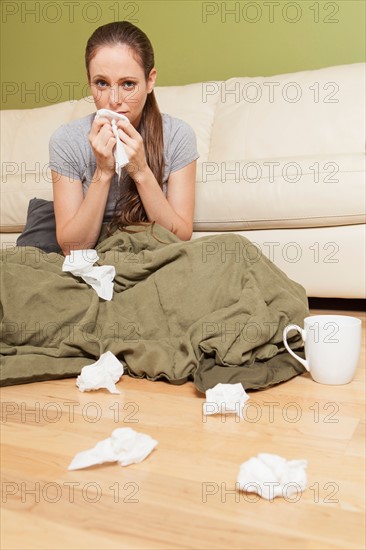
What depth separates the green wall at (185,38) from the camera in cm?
288

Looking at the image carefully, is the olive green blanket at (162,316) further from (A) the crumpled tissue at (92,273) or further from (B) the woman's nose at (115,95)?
(B) the woman's nose at (115,95)

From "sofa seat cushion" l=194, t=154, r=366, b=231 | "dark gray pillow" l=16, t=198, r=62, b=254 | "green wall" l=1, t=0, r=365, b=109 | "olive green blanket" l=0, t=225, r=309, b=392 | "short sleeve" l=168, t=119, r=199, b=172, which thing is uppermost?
"green wall" l=1, t=0, r=365, b=109

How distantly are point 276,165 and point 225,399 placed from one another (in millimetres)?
1115

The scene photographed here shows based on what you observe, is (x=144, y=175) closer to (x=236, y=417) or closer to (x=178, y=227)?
(x=178, y=227)

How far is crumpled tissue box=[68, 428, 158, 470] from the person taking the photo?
38.3 inches

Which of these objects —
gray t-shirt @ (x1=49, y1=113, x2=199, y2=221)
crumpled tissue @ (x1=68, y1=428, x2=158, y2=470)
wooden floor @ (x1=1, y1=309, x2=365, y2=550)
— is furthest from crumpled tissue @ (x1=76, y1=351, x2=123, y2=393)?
gray t-shirt @ (x1=49, y1=113, x2=199, y2=221)

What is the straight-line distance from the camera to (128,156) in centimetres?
165

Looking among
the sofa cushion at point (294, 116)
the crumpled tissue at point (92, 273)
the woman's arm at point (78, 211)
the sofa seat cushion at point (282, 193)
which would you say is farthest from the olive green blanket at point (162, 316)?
the sofa cushion at point (294, 116)

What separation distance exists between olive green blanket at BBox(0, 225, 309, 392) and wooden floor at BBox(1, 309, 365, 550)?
2.5 inches

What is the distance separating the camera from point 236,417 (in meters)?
1.18

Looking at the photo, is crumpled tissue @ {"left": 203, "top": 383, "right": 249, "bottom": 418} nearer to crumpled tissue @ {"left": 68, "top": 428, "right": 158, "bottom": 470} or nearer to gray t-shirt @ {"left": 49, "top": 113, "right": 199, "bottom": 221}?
crumpled tissue @ {"left": 68, "top": 428, "right": 158, "bottom": 470}

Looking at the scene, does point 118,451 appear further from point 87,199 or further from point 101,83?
point 101,83

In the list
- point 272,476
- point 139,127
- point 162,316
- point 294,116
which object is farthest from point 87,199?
point 294,116

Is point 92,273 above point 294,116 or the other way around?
the other way around
